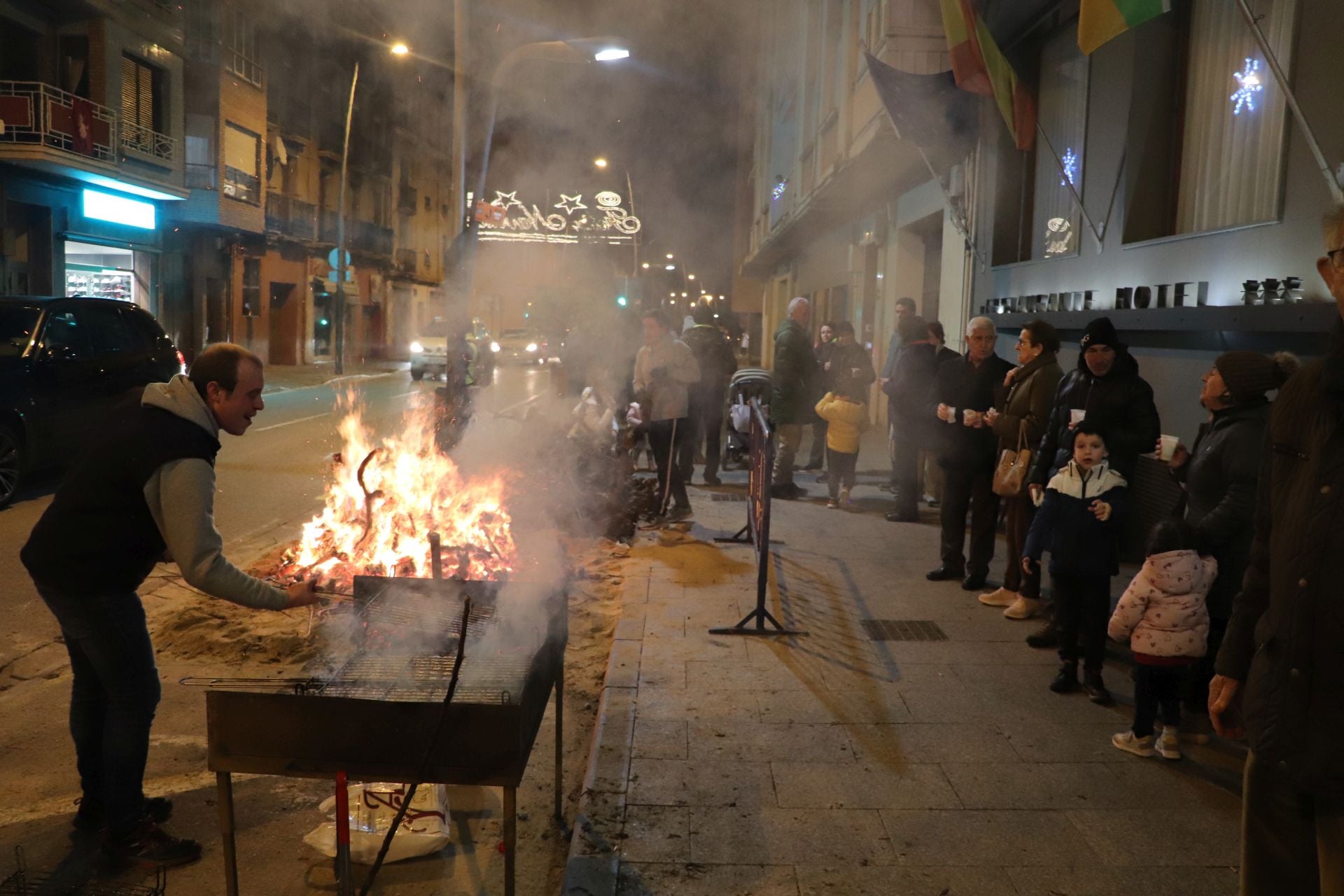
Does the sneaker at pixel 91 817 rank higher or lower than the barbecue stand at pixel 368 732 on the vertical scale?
lower

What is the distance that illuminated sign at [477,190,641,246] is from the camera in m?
20.5

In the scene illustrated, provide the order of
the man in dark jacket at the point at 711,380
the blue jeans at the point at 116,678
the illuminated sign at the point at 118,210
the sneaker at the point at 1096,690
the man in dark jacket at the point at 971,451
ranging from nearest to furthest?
1. the blue jeans at the point at 116,678
2. the sneaker at the point at 1096,690
3. the man in dark jacket at the point at 971,451
4. the man in dark jacket at the point at 711,380
5. the illuminated sign at the point at 118,210

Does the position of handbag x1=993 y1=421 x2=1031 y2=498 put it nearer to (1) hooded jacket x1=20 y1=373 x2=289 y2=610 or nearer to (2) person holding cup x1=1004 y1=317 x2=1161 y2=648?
(2) person holding cup x1=1004 y1=317 x2=1161 y2=648

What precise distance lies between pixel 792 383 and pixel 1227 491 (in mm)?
6204

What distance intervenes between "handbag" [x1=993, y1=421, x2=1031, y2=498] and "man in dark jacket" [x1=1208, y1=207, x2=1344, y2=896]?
370cm

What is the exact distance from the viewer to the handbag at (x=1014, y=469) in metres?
6.19

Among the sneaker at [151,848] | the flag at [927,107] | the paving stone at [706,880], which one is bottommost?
the sneaker at [151,848]

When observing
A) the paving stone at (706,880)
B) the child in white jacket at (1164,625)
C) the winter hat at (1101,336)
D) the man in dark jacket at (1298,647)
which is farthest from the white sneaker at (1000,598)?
the man in dark jacket at (1298,647)

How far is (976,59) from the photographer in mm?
8875

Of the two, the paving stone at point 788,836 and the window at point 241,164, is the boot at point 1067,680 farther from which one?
the window at point 241,164

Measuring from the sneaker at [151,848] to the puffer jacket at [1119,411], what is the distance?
14.6 feet

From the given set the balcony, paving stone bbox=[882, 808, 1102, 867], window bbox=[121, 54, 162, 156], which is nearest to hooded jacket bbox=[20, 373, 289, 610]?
paving stone bbox=[882, 808, 1102, 867]

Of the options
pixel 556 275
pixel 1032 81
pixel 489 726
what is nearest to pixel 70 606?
pixel 489 726

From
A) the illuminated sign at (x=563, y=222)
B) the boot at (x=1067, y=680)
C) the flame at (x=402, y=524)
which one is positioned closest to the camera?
the boot at (x=1067, y=680)
